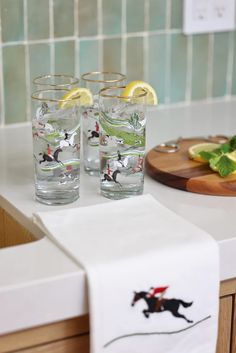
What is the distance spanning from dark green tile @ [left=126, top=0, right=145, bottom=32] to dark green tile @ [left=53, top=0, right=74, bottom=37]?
0.47ft

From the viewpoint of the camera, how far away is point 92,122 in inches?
56.3

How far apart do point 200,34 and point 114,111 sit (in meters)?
0.71

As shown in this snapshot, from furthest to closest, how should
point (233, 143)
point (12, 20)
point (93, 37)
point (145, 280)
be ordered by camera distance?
point (93, 37) → point (12, 20) → point (233, 143) → point (145, 280)

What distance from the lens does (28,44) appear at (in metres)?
1.73

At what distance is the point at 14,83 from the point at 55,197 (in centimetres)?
50

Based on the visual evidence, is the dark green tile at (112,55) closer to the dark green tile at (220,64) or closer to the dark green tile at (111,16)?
the dark green tile at (111,16)

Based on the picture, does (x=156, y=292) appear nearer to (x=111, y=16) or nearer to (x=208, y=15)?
(x=111, y=16)

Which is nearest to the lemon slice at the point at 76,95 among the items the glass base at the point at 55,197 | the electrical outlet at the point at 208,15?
the glass base at the point at 55,197

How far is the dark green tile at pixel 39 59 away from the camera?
174 centimetres

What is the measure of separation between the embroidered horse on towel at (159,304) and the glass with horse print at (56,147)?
0.29 meters

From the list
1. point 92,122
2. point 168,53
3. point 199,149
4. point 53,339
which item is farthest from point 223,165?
point 168,53

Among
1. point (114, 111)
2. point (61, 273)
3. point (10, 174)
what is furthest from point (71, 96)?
point (61, 273)

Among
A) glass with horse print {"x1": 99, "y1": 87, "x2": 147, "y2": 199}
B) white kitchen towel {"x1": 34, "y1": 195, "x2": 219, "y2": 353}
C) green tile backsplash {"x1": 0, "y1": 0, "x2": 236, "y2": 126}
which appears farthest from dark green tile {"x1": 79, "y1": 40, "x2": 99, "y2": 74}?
white kitchen towel {"x1": 34, "y1": 195, "x2": 219, "y2": 353}

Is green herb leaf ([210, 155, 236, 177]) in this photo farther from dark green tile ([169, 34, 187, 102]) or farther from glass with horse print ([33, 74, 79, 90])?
dark green tile ([169, 34, 187, 102])
